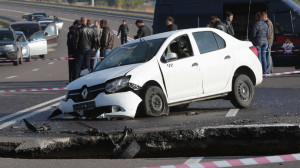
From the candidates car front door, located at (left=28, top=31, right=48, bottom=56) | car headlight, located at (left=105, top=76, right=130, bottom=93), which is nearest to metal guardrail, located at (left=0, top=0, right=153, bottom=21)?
car front door, located at (left=28, top=31, right=48, bottom=56)

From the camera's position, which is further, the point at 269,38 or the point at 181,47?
the point at 269,38

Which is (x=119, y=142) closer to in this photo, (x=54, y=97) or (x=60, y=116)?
(x=60, y=116)

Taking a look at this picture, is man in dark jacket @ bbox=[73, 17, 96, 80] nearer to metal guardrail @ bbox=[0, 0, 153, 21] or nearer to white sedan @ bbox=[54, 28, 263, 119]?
white sedan @ bbox=[54, 28, 263, 119]

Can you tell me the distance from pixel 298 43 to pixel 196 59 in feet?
32.1

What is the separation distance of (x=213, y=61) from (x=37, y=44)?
2235 cm

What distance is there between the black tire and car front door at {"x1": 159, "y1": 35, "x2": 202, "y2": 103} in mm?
843

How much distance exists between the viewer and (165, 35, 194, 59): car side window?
11.6 metres

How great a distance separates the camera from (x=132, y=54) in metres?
11.8

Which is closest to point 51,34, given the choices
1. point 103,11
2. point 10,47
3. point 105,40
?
point 10,47

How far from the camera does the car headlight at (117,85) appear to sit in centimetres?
1077

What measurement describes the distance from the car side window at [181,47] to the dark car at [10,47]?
17.8 metres

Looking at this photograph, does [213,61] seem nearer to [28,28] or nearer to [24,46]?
[24,46]

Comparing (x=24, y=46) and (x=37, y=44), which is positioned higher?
(x=24, y=46)

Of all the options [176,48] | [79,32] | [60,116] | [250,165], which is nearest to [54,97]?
[79,32]
